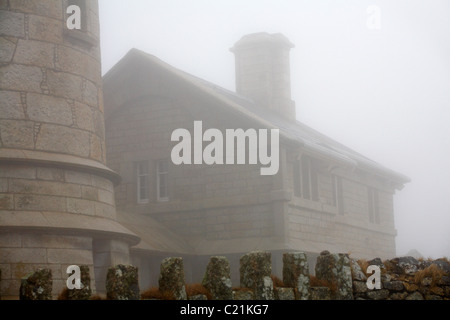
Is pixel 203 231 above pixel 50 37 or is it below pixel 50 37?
below

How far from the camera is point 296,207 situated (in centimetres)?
2481

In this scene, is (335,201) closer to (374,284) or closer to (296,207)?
(296,207)

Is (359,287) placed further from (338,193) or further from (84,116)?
(338,193)

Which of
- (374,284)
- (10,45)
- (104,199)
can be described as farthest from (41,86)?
(374,284)

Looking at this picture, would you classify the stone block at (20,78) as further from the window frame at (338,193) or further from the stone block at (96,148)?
the window frame at (338,193)

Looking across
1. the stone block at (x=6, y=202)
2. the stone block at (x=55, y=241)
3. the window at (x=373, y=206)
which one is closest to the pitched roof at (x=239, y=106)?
the window at (x=373, y=206)

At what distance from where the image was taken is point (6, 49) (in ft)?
52.6

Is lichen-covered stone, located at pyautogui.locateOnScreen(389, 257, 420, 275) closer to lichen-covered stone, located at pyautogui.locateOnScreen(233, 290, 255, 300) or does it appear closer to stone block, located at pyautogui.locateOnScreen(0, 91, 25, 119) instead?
lichen-covered stone, located at pyautogui.locateOnScreen(233, 290, 255, 300)

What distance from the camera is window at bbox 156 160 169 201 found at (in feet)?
85.6

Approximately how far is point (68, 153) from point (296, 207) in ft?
32.4

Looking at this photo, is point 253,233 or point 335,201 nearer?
point 253,233

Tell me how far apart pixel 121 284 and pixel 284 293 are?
7.71 ft

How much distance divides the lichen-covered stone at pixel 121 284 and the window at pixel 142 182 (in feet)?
56.8

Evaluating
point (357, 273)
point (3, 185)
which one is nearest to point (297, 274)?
point (357, 273)
